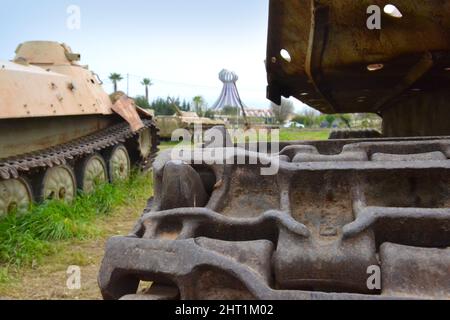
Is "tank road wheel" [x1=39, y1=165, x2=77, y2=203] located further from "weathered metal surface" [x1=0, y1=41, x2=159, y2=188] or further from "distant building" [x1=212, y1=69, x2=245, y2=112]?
"distant building" [x1=212, y1=69, x2=245, y2=112]

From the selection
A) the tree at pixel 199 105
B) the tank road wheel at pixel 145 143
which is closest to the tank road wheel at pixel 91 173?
the tank road wheel at pixel 145 143

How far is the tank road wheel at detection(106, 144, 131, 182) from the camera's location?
9531 millimetres

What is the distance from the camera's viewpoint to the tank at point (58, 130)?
21.7 ft

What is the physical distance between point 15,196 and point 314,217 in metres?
5.33

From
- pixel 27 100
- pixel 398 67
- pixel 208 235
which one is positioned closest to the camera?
pixel 208 235

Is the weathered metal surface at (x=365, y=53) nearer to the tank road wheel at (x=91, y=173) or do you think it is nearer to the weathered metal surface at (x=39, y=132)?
the weathered metal surface at (x=39, y=132)

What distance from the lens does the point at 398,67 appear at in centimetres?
317

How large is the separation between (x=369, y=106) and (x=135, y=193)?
4935 mm

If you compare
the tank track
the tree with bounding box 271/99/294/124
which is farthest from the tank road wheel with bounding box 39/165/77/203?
the tree with bounding box 271/99/294/124

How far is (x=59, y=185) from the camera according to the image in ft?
25.0

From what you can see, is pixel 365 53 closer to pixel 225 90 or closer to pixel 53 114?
pixel 53 114

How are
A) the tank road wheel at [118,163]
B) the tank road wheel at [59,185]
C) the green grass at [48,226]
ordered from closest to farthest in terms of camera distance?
the green grass at [48,226], the tank road wheel at [59,185], the tank road wheel at [118,163]

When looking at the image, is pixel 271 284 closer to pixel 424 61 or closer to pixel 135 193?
pixel 424 61

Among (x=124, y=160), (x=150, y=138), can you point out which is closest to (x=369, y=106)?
(x=124, y=160)
